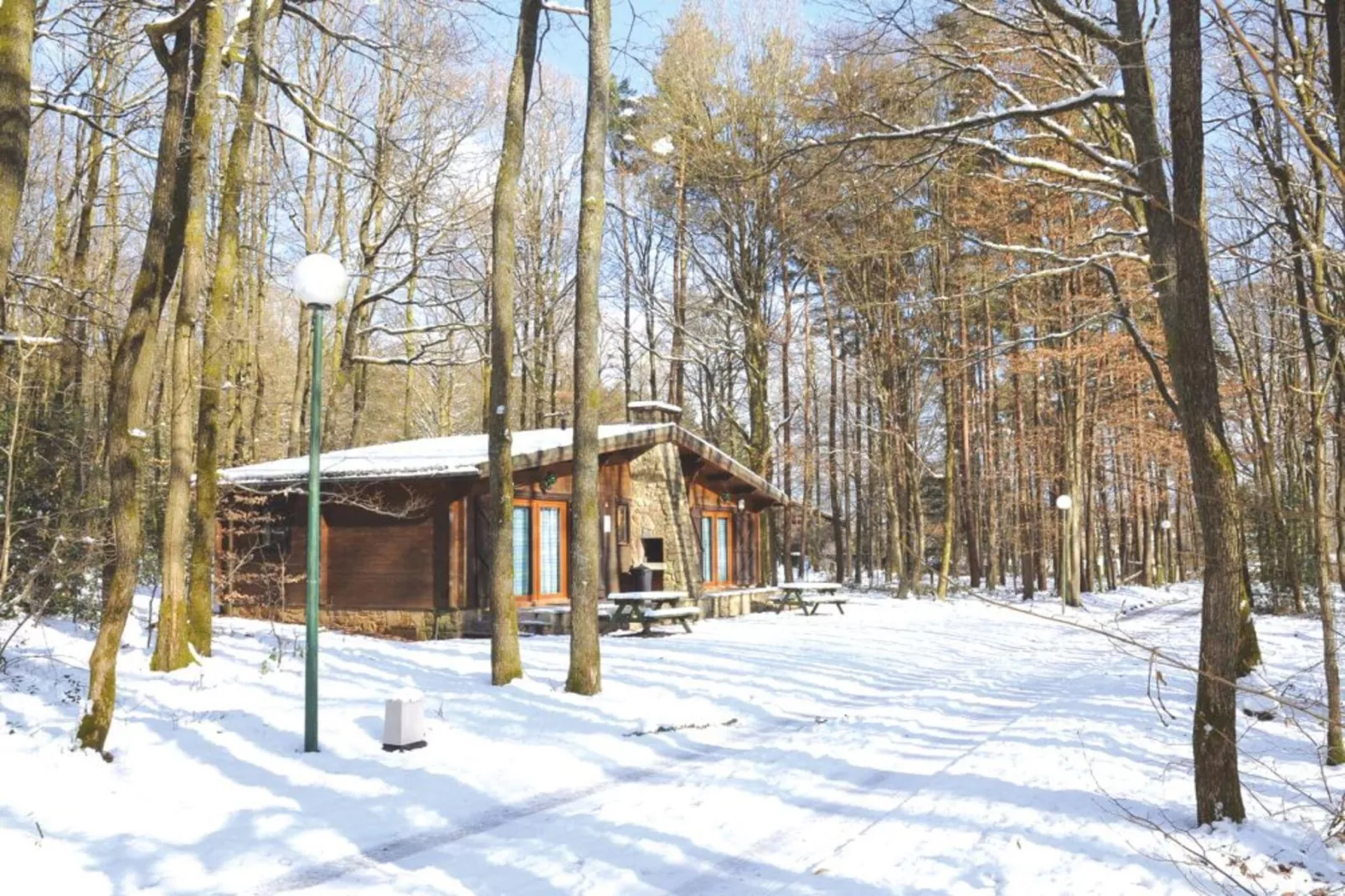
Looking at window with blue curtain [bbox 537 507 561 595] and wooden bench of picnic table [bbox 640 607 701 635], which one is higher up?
window with blue curtain [bbox 537 507 561 595]

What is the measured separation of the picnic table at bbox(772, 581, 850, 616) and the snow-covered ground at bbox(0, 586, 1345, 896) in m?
9.81

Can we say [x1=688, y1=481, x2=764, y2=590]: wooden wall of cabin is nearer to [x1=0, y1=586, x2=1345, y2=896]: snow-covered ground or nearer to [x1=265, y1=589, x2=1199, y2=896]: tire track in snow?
[x1=0, y1=586, x2=1345, y2=896]: snow-covered ground

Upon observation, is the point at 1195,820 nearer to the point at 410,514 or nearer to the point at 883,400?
the point at 410,514

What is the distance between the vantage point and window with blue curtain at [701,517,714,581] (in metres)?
23.0

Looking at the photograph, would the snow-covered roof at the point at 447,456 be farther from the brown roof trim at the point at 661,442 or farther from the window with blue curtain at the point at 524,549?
the window with blue curtain at the point at 524,549

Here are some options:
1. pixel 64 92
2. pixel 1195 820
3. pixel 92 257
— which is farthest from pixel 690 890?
pixel 92 257

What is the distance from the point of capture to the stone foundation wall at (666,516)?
20.2m

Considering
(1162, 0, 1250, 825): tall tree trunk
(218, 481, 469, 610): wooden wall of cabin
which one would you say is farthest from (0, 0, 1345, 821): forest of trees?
(218, 481, 469, 610): wooden wall of cabin

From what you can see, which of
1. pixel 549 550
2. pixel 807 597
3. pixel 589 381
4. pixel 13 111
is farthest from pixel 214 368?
pixel 807 597

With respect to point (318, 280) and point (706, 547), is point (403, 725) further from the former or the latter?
point (706, 547)

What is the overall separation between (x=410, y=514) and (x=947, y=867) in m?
12.9

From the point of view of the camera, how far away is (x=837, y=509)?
34.8 m

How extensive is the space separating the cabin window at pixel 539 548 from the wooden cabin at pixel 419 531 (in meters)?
0.02

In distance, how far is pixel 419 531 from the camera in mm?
16078
